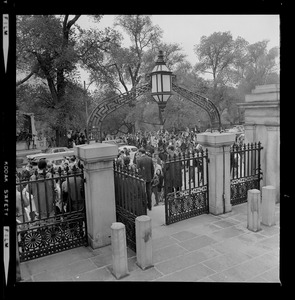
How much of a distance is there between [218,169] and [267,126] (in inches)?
85.4

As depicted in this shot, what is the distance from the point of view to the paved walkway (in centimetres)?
507

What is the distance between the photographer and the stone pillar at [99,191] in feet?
19.9

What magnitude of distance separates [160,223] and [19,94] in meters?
13.7

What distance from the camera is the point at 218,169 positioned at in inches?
304

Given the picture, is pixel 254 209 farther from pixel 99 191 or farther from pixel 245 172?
pixel 99 191

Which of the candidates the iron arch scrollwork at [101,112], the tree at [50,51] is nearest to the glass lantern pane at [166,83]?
the iron arch scrollwork at [101,112]

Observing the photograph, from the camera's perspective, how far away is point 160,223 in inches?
295

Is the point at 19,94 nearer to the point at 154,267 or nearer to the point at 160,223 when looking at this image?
the point at 160,223

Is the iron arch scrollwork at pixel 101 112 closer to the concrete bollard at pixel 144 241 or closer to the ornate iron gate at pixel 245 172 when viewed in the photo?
the concrete bollard at pixel 144 241

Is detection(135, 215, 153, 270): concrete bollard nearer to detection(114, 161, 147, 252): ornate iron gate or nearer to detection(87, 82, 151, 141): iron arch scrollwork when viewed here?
detection(114, 161, 147, 252): ornate iron gate

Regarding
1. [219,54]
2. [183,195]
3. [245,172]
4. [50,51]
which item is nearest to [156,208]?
[183,195]

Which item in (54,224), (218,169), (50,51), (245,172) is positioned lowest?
(54,224)
